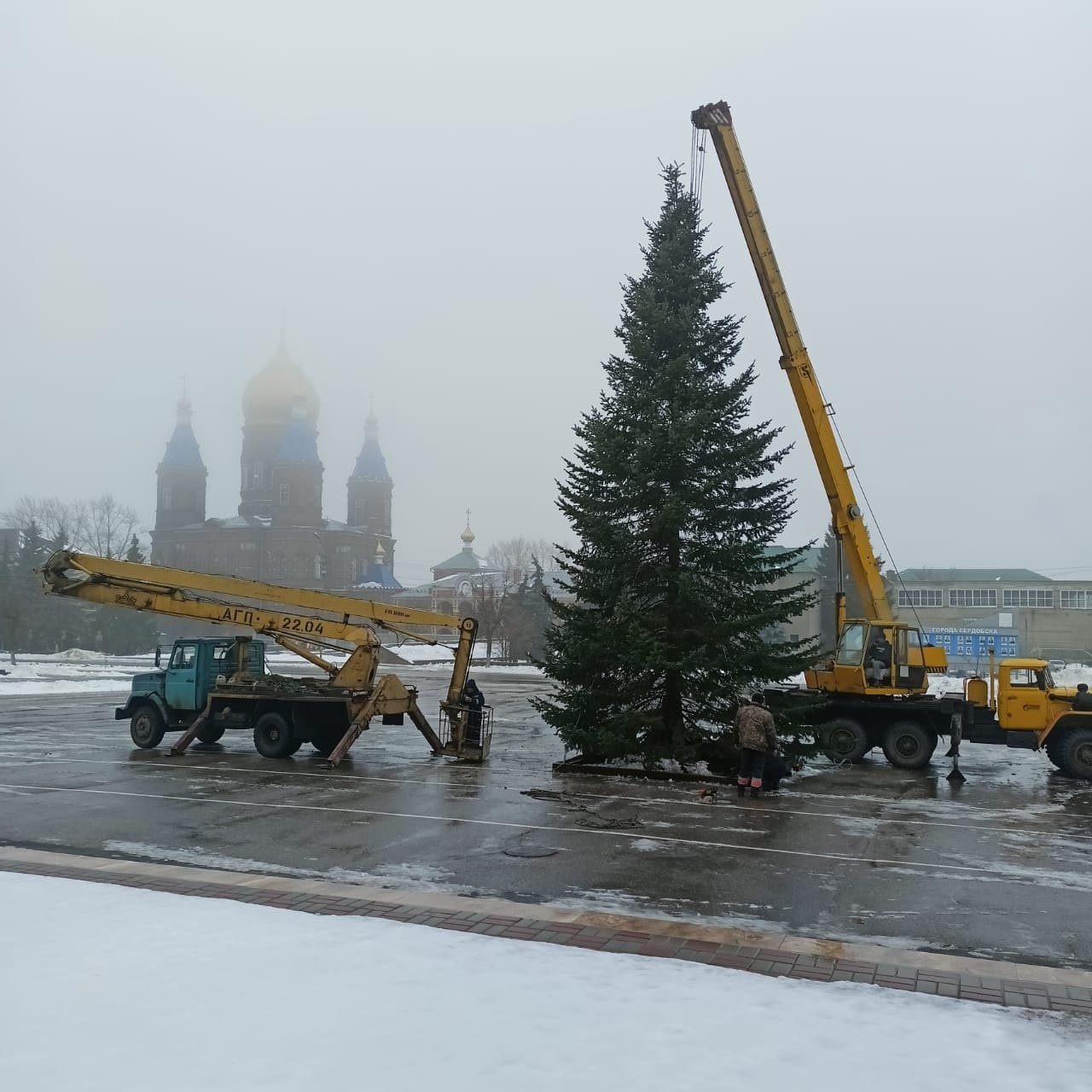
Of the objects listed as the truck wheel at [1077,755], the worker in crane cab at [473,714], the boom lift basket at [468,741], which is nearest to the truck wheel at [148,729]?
the boom lift basket at [468,741]

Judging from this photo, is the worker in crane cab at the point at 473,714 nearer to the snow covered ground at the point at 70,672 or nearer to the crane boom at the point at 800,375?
the crane boom at the point at 800,375

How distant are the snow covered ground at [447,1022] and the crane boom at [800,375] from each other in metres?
15.1

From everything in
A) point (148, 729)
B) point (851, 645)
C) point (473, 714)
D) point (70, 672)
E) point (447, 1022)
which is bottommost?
point (70, 672)

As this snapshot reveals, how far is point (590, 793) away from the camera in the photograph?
48.8 ft

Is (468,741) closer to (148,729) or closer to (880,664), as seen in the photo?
(148,729)

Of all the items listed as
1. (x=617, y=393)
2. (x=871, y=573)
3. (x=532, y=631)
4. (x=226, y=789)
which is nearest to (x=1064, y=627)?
(x=532, y=631)

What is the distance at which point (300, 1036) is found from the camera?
5.13 m

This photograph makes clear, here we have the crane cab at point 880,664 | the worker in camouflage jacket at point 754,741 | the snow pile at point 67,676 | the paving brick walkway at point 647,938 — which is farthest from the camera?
the snow pile at point 67,676

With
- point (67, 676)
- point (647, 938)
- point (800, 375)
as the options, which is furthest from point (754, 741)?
point (67, 676)

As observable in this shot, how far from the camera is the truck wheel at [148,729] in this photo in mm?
20031

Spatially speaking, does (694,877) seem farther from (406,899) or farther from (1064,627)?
(1064,627)

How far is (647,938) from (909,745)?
43.7 ft

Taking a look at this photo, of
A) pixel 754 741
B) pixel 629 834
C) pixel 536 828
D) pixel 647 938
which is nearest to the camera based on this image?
pixel 647 938

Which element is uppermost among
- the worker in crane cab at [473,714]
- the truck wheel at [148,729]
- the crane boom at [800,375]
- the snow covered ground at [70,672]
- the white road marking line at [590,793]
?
the crane boom at [800,375]
